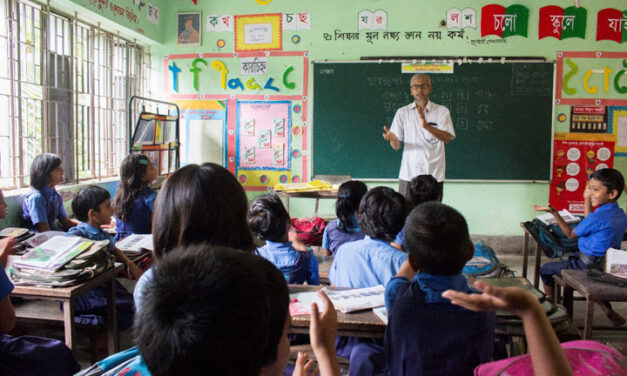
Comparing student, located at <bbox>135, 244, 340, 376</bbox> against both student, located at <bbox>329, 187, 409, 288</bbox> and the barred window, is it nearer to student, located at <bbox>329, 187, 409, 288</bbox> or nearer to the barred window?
student, located at <bbox>329, 187, 409, 288</bbox>

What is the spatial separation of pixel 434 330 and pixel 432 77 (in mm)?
3971

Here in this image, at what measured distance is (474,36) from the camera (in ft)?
15.7

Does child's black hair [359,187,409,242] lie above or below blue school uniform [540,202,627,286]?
above

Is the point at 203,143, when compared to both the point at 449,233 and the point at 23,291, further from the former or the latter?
the point at 449,233

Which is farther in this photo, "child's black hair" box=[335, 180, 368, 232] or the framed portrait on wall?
the framed portrait on wall

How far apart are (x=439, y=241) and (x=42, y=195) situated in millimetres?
2826

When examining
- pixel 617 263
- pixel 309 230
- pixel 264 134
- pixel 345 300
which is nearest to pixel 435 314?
pixel 345 300

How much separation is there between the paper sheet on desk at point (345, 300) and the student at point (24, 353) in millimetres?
802

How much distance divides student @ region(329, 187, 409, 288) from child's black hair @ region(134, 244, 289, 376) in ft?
4.07

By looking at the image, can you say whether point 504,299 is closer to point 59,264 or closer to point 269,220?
point 269,220

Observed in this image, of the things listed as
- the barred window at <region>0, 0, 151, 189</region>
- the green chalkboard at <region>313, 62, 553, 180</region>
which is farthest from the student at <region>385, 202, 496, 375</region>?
the green chalkboard at <region>313, 62, 553, 180</region>

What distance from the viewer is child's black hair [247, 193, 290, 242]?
211cm

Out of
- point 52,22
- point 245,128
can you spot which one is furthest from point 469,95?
point 52,22

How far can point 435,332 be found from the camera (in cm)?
128
